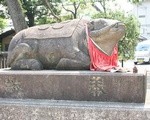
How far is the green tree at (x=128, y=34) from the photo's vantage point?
11.5m

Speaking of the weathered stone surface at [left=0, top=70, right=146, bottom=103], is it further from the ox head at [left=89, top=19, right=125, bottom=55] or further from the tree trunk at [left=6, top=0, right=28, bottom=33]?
the tree trunk at [left=6, top=0, right=28, bottom=33]

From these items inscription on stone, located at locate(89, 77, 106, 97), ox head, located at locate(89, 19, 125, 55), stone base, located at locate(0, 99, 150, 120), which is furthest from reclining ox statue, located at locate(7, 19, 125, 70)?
stone base, located at locate(0, 99, 150, 120)

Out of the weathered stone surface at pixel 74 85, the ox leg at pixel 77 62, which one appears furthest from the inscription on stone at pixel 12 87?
the ox leg at pixel 77 62

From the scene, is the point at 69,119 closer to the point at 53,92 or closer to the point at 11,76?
the point at 53,92

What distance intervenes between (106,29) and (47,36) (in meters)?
0.70

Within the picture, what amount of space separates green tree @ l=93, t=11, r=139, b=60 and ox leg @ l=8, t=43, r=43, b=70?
774 centimetres

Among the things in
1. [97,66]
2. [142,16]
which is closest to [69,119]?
[97,66]

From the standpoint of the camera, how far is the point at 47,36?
386 cm

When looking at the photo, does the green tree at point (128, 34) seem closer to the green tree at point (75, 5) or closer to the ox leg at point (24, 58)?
the green tree at point (75, 5)

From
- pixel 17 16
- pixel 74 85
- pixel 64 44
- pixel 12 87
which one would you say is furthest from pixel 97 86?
pixel 17 16

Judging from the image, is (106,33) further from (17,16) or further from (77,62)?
(17,16)

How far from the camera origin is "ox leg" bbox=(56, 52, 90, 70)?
143 inches

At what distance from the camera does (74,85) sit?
3412mm

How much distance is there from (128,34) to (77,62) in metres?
8.43
